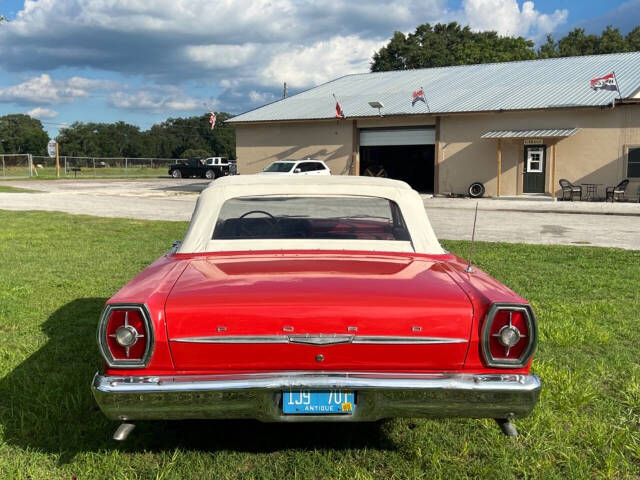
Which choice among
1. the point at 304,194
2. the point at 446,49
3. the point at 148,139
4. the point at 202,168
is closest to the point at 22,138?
the point at 148,139

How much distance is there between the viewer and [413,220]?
3.83 metres

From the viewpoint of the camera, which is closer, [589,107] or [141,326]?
[141,326]

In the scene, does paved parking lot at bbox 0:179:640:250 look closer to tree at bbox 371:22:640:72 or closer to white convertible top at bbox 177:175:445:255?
white convertible top at bbox 177:175:445:255

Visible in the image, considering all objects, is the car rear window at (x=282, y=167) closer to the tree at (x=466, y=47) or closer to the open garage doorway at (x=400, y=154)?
the open garage doorway at (x=400, y=154)

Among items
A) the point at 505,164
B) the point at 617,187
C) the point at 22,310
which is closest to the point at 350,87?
the point at 505,164

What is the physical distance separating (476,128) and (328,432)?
25.6 metres

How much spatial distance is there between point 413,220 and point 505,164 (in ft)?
79.5

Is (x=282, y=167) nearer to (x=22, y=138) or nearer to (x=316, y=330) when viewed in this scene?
(x=316, y=330)

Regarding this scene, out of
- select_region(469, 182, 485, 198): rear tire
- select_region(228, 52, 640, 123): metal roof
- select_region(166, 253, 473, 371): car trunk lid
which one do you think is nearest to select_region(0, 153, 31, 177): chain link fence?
select_region(228, 52, 640, 123): metal roof

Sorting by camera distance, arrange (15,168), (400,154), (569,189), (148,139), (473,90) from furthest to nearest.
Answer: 1. (148,139)
2. (15,168)
3. (400,154)
4. (473,90)
5. (569,189)

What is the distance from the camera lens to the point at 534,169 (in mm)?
26047

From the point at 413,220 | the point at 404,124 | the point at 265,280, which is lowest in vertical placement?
the point at 265,280

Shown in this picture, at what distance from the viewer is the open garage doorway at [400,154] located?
29.4 metres

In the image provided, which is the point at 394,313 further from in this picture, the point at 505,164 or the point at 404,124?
the point at 404,124
